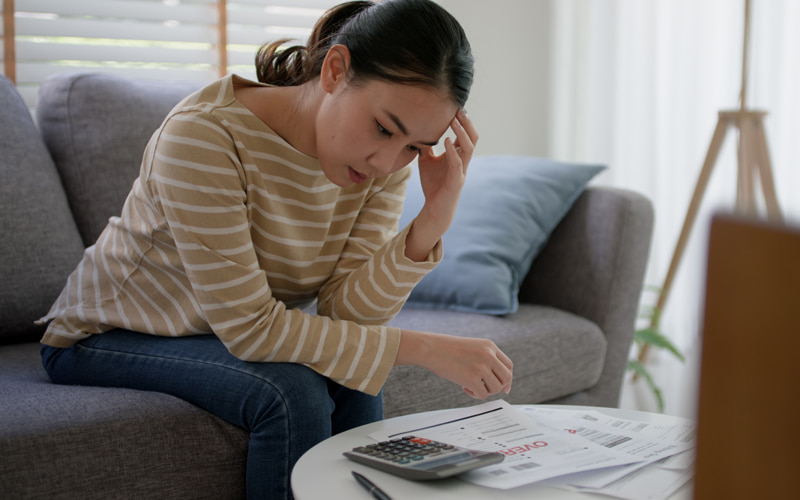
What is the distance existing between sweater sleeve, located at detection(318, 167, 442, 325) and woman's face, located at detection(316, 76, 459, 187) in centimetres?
17

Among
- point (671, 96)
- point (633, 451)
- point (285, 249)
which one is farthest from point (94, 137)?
point (671, 96)

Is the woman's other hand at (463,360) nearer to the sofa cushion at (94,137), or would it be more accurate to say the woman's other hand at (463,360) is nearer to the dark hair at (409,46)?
the dark hair at (409,46)

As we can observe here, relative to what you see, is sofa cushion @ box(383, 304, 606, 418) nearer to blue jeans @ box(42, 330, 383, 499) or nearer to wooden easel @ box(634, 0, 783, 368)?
blue jeans @ box(42, 330, 383, 499)

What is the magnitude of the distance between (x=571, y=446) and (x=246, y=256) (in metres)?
0.48

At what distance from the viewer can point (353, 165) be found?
40.6 inches

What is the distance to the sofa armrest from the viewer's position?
1.67m

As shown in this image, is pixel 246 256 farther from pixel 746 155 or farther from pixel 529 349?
pixel 746 155

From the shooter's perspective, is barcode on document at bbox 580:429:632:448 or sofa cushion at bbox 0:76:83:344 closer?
barcode on document at bbox 580:429:632:448

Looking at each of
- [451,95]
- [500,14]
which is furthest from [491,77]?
[451,95]

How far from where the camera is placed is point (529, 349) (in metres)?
1.50

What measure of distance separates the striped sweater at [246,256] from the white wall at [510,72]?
152cm

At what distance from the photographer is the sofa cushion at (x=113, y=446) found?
90 cm

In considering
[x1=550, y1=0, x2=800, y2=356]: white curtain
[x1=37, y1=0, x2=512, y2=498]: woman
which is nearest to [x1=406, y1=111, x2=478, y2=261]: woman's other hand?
[x1=37, y1=0, x2=512, y2=498]: woman

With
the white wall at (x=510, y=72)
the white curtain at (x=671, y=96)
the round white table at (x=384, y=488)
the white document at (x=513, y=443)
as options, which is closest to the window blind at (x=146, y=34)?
the white wall at (x=510, y=72)
